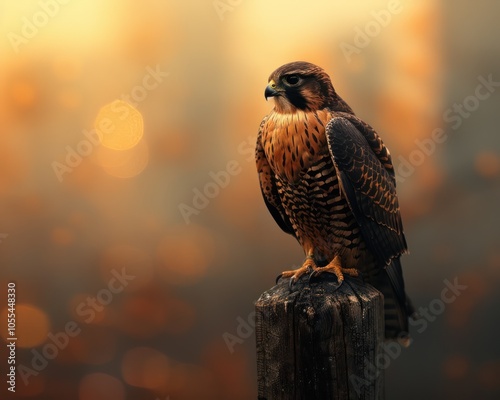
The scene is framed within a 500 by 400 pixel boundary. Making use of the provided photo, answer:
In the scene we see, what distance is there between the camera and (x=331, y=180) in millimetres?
2258

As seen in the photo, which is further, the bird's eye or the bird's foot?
the bird's eye

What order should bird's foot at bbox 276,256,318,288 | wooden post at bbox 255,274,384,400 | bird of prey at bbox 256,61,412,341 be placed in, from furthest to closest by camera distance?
bird of prey at bbox 256,61,412,341, bird's foot at bbox 276,256,318,288, wooden post at bbox 255,274,384,400

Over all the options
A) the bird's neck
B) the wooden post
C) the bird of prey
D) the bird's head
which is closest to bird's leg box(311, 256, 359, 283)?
the bird of prey

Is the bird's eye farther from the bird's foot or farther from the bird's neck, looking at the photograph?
the bird's foot

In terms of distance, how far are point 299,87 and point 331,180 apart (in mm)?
389

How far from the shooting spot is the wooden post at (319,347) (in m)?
1.60

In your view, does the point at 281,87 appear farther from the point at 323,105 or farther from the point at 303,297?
the point at 303,297

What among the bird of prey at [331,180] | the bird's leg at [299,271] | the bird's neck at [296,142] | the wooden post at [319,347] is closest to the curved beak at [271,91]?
the bird of prey at [331,180]

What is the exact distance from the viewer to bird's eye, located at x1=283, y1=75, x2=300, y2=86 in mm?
2256

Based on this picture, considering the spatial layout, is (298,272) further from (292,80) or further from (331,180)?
(292,80)

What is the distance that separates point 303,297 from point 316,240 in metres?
0.76

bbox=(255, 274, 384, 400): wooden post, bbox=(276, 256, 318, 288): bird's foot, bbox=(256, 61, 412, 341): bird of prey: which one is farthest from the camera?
bbox=(256, 61, 412, 341): bird of prey

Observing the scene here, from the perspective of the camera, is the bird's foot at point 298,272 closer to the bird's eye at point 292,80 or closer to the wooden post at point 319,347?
the wooden post at point 319,347

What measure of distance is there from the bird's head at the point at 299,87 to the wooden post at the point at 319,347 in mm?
885
